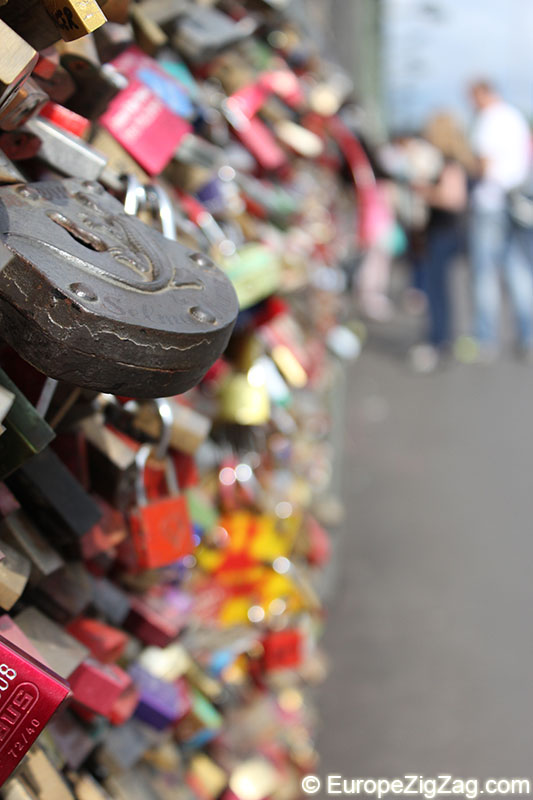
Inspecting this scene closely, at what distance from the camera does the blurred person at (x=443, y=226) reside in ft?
19.2

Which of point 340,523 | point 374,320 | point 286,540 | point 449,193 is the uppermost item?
point 286,540

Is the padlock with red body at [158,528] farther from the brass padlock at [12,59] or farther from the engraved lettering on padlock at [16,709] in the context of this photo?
the brass padlock at [12,59]

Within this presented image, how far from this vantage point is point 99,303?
0.72 m

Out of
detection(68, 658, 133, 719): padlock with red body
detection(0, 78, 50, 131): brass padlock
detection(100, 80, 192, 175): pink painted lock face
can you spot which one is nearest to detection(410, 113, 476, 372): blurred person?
detection(100, 80, 192, 175): pink painted lock face

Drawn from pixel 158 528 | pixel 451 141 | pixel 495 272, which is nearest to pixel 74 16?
pixel 158 528

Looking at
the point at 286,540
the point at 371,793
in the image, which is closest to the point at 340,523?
the point at 286,540

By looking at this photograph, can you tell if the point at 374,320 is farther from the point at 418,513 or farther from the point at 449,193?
the point at 418,513

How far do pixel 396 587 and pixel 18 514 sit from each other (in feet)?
6.90

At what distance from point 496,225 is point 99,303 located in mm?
5537

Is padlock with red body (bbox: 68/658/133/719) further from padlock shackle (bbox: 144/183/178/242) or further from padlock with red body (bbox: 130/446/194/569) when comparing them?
padlock shackle (bbox: 144/183/178/242)

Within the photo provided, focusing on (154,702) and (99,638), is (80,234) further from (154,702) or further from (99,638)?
(154,702)

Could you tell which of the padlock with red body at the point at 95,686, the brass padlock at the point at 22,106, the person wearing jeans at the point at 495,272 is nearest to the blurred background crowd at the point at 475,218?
the person wearing jeans at the point at 495,272

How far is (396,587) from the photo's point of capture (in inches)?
114

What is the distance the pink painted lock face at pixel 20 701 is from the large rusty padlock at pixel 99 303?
22 cm
